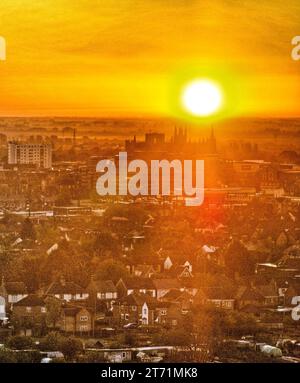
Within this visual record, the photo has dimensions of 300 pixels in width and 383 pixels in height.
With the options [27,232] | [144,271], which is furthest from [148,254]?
[27,232]

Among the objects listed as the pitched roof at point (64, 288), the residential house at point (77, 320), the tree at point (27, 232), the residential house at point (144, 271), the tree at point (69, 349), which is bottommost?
the tree at point (69, 349)

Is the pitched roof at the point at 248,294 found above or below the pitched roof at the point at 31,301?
above

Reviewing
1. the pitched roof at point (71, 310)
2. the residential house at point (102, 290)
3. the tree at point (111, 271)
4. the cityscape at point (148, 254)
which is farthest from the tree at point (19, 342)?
the tree at point (111, 271)

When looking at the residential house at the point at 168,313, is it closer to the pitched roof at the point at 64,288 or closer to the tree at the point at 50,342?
the pitched roof at the point at 64,288

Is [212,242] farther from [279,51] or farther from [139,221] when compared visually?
[279,51]

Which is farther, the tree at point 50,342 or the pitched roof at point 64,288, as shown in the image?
the pitched roof at point 64,288
